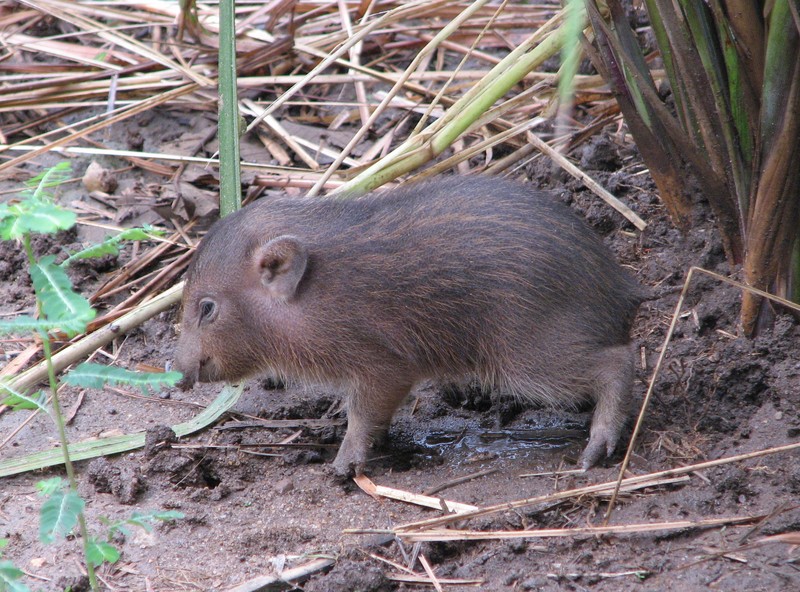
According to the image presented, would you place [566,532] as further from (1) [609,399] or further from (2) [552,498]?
(1) [609,399]

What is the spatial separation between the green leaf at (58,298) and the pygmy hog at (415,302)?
6.10 ft

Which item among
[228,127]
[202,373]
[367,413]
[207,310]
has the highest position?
[228,127]

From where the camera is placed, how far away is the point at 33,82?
26.0 ft

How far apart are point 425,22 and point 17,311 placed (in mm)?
4211

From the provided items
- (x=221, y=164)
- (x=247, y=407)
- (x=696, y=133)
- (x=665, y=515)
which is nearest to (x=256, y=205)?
(x=221, y=164)

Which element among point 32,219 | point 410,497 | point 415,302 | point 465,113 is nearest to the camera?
point 32,219

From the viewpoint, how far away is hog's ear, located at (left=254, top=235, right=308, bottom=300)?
16.9 ft

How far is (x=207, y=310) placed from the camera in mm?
5422

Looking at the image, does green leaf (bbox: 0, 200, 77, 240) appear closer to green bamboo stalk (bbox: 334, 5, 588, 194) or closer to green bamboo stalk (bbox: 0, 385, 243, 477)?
green bamboo stalk (bbox: 0, 385, 243, 477)

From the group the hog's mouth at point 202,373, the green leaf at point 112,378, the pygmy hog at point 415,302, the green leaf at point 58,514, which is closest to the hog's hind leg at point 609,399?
the pygmy hog at point 415,302

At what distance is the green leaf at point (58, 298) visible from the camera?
10.5ft

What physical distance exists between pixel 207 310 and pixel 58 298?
2.12m

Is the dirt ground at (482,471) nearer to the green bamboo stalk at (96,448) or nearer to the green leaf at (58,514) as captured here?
the green bamboo stalk at (96,448)

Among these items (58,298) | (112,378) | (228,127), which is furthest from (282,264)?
(58,298)
